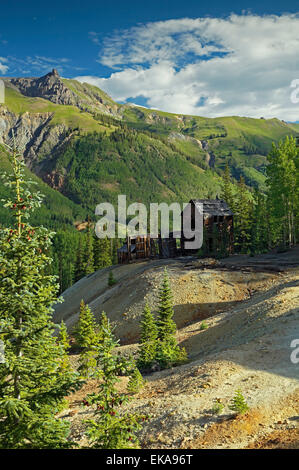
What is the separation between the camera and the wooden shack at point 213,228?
51.3 m

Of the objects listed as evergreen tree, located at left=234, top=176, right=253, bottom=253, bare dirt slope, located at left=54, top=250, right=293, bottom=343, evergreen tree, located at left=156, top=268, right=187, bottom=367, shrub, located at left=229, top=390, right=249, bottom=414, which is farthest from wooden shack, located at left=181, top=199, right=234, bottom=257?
shrub, located at left=229, top=390, right=249, bottom=414

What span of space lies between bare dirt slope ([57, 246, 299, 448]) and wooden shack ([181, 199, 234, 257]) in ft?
70.2

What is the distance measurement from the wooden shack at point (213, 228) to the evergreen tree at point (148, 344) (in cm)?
2826

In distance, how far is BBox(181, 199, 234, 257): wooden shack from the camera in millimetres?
51312

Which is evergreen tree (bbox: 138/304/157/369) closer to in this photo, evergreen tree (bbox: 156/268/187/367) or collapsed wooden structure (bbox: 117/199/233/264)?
evergreen tree (bbox: 156/268/187/367)

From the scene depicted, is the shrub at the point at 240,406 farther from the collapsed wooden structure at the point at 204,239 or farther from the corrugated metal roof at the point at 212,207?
the corrugated metal roof at the point at 212,207

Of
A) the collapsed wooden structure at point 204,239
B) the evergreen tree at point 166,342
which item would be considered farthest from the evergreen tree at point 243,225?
the evergreen tree at point 166,342

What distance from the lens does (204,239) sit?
52375mm

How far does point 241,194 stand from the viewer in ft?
214

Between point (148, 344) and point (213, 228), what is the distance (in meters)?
33.2
